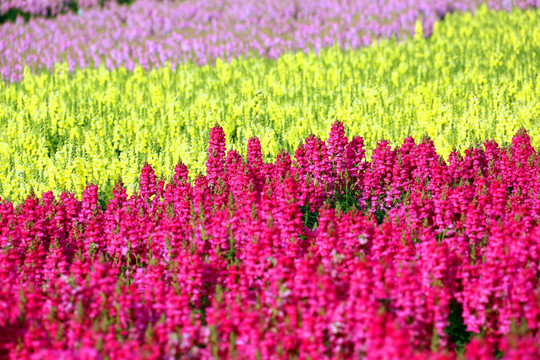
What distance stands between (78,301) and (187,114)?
568cm

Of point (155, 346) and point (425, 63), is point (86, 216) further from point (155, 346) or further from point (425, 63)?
point (425, 63)

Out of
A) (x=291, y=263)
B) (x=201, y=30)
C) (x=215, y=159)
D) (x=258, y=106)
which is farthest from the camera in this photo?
(x=201, y=30)

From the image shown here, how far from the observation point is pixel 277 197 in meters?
7.34

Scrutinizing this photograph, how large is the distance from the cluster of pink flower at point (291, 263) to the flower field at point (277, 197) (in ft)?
0.07

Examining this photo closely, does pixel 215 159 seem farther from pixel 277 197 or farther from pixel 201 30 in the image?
pixel 201 30

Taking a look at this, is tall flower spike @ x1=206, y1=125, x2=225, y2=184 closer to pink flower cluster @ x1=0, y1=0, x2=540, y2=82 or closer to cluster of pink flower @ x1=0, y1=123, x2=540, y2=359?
cluster of pink flower @ x1=0, y1=123, x2=540, y2=359

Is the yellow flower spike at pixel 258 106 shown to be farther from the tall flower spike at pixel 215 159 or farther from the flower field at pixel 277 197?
the tall flower spike at pixel 215 159

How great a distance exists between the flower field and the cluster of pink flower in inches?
0.8

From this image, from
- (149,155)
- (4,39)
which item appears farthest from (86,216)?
(4,39)

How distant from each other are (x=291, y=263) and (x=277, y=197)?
1.66 metres

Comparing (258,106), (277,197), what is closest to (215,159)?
(277,197)

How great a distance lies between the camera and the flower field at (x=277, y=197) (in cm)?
528

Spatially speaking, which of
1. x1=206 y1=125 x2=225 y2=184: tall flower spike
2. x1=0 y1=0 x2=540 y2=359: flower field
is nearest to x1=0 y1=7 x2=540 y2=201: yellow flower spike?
x1=0 y1=0 x2=540 y2=359: flower field

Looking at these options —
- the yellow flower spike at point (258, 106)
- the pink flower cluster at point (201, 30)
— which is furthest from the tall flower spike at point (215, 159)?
the pink flower cluster at point (201, 30)
